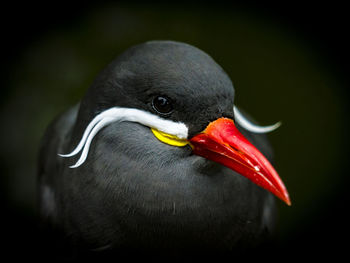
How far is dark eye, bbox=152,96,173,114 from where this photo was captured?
195 cm

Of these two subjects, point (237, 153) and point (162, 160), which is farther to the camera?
point (162, 160)

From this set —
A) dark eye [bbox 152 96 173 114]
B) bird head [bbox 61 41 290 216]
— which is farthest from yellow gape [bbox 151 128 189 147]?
dark eye [bbox 152 96 173 114]

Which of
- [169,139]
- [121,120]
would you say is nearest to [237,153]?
[169,139]

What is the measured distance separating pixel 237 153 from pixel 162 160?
1.15ft

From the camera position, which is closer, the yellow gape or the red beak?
the red beak

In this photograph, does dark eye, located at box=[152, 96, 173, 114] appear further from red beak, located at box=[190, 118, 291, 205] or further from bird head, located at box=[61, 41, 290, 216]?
red beak, located at box=[190, 118, 291, 205]

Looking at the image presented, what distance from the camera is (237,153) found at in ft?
6.34

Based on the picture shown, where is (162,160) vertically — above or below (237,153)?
below

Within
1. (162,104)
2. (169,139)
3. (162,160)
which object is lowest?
(162,160)

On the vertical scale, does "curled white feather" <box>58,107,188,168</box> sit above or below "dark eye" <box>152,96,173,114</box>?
below

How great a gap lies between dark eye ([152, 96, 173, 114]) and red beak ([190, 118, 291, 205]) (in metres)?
0.18

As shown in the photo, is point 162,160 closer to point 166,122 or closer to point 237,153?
point 166,122

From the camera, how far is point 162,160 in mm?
2043

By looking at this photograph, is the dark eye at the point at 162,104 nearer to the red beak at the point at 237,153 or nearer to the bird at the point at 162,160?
the bird at the point at 162,160
